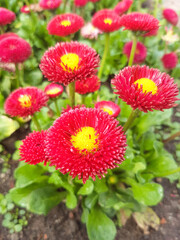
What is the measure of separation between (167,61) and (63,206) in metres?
2.21

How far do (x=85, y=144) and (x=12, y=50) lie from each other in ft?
4.16

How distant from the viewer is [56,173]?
1.24 meters

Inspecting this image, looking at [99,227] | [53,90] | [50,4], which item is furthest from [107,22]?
[99,227]

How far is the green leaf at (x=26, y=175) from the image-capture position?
5.32 feet

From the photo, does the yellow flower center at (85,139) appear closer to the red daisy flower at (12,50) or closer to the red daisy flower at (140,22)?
the red daisy flower at (140,22)

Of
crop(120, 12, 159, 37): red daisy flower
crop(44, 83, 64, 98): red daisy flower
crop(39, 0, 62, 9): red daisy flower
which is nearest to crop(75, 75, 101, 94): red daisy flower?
crop(44, 83, 64, 98): red daisy flower

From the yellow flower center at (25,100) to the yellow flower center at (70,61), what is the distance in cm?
39

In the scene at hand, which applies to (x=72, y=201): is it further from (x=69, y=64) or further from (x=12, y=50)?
(x=12, y=50)

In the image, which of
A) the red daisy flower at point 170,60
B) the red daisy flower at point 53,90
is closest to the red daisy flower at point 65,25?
the red daisy flower at point 53,90

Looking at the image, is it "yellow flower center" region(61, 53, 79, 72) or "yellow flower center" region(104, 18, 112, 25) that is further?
"yellow flower center" region(104, 18, 112, 25)

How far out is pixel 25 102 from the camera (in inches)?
52.4

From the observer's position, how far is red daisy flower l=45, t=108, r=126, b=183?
840 mm

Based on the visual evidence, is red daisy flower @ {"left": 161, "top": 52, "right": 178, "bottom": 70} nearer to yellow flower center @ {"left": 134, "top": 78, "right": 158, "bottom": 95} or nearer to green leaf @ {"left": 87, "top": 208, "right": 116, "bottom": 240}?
yellow flower center @ {"left": 134, "top": 78, "right": 158, "bottom": 95}

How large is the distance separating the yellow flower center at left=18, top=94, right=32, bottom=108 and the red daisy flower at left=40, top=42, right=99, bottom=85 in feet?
1.00
